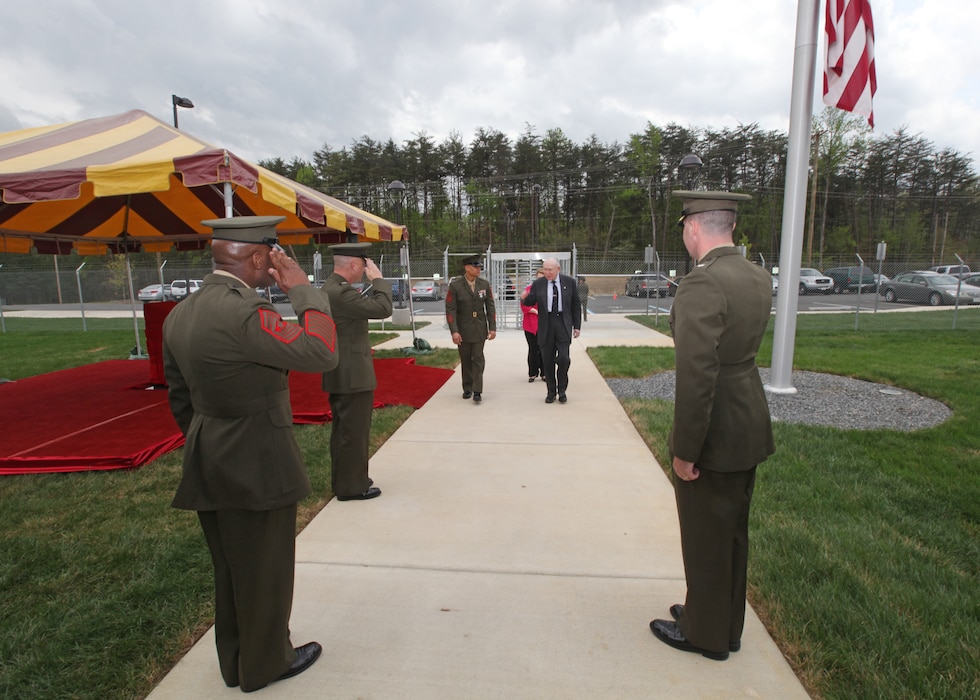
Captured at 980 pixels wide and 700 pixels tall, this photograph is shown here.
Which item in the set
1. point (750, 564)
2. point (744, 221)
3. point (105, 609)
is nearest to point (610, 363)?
point (750, 564)

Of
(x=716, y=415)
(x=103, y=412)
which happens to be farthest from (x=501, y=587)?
(x=103, y=412)

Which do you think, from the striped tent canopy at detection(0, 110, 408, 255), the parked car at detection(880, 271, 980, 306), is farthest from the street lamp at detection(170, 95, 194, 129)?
the parked car at detection(880, 271, 980, 306)

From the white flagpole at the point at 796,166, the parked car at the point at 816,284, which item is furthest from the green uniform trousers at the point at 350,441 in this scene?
the parked car at the point at 816,284

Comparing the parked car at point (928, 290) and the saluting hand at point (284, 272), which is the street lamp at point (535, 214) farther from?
the saluting hand at point (284, 272)

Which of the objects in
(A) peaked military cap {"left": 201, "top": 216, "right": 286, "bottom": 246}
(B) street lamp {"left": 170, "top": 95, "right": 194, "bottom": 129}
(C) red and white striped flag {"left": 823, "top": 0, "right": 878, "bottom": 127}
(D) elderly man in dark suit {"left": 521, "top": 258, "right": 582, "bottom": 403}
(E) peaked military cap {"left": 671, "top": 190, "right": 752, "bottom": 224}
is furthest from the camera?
(B) street lamp {"left": 170, "top": 95, "right": 194, "bottom": 129}

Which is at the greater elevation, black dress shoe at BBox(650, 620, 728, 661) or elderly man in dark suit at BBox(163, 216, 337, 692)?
elderly man in dark suit at BBox(163, 216, 337, 692)

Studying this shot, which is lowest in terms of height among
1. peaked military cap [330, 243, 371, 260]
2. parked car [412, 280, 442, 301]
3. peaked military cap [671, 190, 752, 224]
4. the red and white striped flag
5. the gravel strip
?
the gravel strip

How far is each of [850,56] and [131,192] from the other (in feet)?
23.3

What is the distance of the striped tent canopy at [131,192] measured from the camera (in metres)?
4.02

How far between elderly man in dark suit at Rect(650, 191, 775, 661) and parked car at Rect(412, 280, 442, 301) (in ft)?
86.8

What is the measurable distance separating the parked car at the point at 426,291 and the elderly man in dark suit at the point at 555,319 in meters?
21.8

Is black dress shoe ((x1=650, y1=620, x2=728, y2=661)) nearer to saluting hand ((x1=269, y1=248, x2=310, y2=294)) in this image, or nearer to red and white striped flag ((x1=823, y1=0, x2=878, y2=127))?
saluting hand ((x1=269, y1=248, x2=310, y2=294))

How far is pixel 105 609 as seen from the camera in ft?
8.98

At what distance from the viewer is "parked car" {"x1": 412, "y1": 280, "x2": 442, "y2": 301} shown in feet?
93.8
